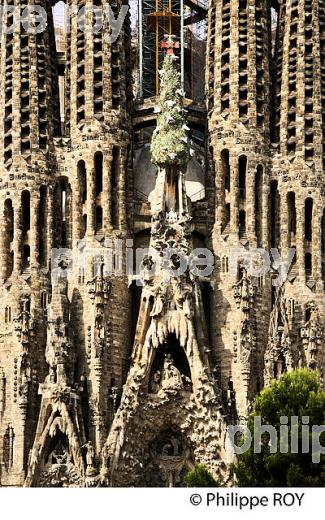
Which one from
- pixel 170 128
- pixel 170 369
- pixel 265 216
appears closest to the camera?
pixel 170 369

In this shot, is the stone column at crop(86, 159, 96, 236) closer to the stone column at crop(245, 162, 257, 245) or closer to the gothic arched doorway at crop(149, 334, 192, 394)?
the gothic arched doorway at crop(149, 334, 192, 394)

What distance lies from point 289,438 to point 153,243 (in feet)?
32.5

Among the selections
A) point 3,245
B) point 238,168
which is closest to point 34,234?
point 3,245

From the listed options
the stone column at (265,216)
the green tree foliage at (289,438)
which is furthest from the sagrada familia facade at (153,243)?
the green tree foliage at (289,438)

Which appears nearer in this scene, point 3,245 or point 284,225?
point 3,245

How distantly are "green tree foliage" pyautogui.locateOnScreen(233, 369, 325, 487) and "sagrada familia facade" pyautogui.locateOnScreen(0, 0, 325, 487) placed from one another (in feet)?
15.7

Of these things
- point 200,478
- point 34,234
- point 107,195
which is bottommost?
point 200,478

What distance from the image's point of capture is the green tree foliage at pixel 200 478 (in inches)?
2206

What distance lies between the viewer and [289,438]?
55.3 m

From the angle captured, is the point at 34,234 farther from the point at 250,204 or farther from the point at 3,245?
the point at 250,204

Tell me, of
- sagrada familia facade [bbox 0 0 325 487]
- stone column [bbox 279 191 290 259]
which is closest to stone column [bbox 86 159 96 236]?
sagrada familia facade [bbox 0 0 325 487]
